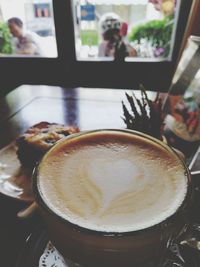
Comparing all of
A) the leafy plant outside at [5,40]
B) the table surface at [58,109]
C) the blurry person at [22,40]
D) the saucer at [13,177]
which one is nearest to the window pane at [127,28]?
the blurry person at [22,40]

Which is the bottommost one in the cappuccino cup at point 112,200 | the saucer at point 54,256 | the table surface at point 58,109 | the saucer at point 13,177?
the table surface at point 58,109

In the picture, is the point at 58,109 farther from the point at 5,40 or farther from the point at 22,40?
the point at 5,40

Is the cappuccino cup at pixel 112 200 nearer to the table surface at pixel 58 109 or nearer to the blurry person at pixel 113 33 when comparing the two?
the table surface at pixel 58 109

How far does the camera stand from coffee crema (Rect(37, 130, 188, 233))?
48 centimetres

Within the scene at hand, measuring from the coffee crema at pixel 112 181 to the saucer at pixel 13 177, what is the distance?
0.30 meters

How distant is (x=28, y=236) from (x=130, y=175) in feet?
1.10

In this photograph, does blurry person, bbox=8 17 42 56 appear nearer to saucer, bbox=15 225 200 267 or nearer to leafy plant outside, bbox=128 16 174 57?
leafy plant outside, bbox=128 16 174 57

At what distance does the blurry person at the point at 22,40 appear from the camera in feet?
9.89

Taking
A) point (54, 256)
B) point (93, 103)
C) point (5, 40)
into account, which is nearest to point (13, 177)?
point (54, 256)

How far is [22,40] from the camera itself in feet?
10.1

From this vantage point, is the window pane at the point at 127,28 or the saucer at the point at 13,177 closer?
the saucer at the point at 13,177

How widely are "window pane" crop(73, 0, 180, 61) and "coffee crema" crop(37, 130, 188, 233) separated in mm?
2238

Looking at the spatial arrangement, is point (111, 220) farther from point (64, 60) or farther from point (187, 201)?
point (64, 60)

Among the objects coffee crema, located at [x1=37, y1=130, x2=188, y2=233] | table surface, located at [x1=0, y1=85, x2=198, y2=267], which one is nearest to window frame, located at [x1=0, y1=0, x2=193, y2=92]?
table surface, located at [x1=0, y1=85, x2=198, y2=267]
